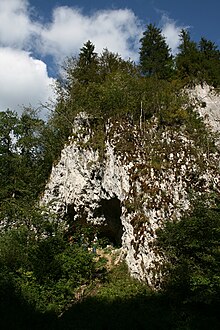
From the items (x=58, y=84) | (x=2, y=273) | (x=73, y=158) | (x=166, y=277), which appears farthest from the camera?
(x=58, y=84)

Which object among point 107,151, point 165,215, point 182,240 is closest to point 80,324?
point 182,240

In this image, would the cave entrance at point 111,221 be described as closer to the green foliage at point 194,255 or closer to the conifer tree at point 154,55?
the green foliage at point 194,255

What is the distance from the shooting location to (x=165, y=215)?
14.4m

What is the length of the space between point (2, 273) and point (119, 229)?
21.9 feet

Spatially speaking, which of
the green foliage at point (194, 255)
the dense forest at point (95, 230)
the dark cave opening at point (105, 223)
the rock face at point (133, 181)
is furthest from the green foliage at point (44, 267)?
the green foliage at point (194, 255)

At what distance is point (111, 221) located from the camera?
1833cm

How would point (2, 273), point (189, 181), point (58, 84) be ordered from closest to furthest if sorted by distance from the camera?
point (2, 273) → point (189, 181) → point (58, 84)

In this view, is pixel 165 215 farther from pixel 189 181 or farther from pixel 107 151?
pixel 107 151

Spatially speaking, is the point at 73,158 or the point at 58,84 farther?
the point at 58,84

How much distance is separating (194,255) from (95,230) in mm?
7607

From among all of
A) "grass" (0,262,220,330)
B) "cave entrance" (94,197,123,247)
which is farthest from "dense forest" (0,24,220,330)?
"cave entrance" (94,197,123,247)

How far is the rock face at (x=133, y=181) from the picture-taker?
47.4 feet

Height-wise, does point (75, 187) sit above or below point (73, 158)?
below

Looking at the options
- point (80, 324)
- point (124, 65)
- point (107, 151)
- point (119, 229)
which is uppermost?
point (124, 65)
